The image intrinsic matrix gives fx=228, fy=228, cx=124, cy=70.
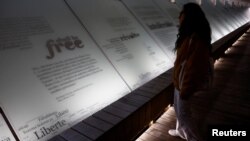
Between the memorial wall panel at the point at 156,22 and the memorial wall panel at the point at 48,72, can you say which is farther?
the memorial wall panel at the point at 156,22

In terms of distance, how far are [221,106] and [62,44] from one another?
8.51ft

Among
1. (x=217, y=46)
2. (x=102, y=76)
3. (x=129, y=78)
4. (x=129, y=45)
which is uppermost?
(x=129, y=45)

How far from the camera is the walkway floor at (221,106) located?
116 inches

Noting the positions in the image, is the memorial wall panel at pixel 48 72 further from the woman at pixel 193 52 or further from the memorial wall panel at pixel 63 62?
the woman at pixel 193 52

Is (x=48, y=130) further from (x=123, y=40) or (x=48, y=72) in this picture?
(x=123, y=40)

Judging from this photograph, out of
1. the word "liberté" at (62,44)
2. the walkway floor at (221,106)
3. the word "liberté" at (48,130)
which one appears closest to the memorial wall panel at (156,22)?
the walkway floor at (221,106)

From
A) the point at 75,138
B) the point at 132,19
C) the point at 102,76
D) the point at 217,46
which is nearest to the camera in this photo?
the point at 75,138

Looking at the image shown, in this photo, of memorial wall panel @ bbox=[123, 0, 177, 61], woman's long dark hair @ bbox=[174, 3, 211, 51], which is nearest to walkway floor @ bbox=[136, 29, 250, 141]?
memorial wall panel @ bbox=[123, 0, 177, 61]

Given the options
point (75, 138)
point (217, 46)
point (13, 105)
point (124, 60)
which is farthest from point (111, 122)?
point (217, 46)

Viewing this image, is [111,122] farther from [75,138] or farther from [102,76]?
[102,76]

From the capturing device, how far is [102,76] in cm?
259

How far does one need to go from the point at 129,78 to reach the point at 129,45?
566 mm

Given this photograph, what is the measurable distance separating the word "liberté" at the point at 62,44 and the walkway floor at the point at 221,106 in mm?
1335

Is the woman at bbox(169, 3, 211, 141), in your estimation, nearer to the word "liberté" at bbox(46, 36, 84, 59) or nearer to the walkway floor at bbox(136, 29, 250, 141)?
the walkway floor at bbox(136, 29, 250, 141)
